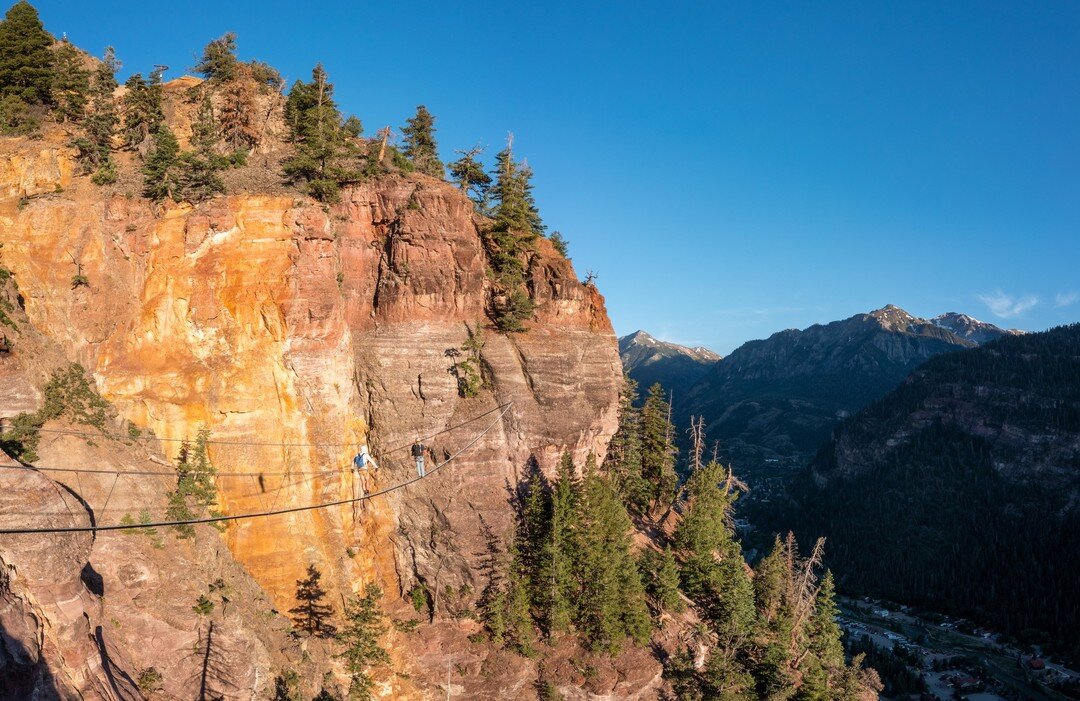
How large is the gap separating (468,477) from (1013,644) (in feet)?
344

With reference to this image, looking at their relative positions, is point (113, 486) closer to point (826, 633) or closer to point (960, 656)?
point (826, 633)

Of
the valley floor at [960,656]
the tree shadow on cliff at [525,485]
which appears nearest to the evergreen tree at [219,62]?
the tree shadow on cliff at [525,485]

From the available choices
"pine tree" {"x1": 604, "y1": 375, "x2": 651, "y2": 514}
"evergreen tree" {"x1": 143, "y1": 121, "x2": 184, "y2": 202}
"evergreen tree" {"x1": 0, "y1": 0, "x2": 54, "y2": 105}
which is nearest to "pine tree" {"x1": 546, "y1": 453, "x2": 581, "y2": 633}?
"pine tree" {"x1": 604, "y1": 375, "x2": 651, "y2": 514}

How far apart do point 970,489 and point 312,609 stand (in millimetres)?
156130

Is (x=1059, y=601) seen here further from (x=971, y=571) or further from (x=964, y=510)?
(x=964, y=510)

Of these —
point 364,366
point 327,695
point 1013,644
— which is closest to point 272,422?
point 364,366

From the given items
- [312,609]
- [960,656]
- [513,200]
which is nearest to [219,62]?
[513,200]

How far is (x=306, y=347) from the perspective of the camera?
109 feet

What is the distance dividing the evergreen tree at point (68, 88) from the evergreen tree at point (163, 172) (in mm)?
8870

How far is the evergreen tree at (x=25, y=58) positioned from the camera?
3634 cm

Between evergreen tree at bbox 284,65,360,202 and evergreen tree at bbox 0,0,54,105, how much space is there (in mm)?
15081

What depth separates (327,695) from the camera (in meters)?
28.4

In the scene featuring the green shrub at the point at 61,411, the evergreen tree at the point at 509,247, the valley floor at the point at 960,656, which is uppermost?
the evergreen tree at the point at 509,247

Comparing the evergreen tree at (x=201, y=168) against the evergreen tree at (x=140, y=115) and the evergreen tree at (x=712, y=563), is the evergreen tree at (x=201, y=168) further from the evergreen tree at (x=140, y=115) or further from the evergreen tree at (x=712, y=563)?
the evergreen tree at (x=712, y=563)
